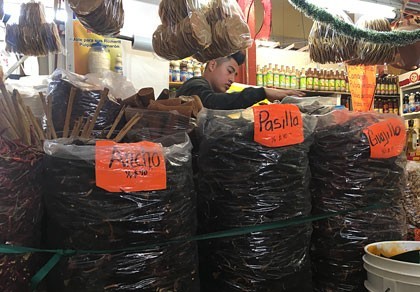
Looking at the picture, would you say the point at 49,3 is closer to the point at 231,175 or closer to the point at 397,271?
the point at 231,175

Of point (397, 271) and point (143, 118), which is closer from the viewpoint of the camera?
point (397, 271)

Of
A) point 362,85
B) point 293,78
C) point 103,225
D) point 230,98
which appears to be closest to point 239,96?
point 230,98

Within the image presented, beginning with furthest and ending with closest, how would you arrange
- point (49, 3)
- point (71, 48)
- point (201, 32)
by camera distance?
point (71, 48) → point (49, 3) → point (201, 32)

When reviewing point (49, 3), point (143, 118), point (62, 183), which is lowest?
point (62, 183)

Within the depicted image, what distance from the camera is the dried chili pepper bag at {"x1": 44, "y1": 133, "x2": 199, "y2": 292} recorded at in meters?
0.85

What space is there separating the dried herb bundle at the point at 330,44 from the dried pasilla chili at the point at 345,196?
76 centimetres

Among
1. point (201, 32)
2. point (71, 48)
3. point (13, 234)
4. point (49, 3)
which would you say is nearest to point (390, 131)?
point (201, 32)

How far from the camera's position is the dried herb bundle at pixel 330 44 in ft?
6.26

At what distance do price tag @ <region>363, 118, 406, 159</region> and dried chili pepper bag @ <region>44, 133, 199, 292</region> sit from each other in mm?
699

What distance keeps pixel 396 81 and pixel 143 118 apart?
17.5 ft

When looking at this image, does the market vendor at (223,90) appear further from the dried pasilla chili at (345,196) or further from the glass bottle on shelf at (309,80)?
the glass bottle on shelf at (309,80)

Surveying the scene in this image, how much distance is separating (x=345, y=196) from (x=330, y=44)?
99 centimetres

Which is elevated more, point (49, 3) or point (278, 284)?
point (49, 3)

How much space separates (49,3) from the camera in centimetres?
217
